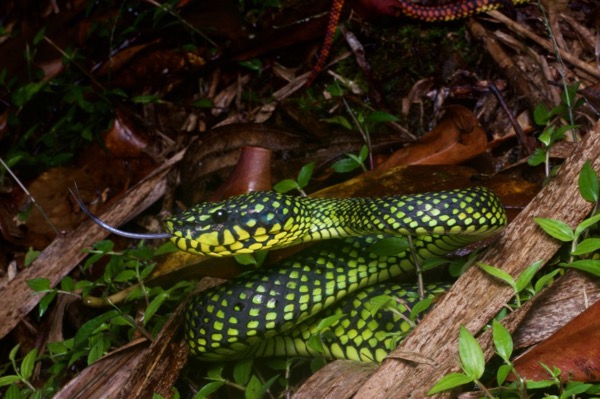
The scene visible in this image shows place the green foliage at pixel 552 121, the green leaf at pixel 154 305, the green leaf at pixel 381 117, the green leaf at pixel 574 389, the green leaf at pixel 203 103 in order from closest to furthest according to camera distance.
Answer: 1. the green leaf at pixel 574 389
2. the green leaf at pixel 154 305
3. the green foliage at pixel 552 121
4. the green leaf at pixel 381 117
5. the green leaf at pixel 203 103

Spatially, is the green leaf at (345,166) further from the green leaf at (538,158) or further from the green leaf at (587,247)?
the green leaf at (587,247)

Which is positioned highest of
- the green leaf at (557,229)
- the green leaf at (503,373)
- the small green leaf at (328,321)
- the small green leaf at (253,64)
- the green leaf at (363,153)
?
the green leaf at (557,229)

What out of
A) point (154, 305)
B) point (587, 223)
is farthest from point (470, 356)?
point (154, 305)

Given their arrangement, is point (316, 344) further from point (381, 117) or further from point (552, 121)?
point (552, 121)

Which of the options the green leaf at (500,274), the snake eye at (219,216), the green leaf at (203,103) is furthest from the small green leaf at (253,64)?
the green leaf at (500,274)

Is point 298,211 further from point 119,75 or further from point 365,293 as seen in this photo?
point 119,75

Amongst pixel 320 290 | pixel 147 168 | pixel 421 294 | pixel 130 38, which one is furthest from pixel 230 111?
pixel 421 294

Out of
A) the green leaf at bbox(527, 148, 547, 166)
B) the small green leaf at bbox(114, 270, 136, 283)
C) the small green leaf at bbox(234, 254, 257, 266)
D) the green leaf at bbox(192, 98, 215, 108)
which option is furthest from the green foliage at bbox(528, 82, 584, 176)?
the green leaf at bbox(192, 98, 215, 108)
